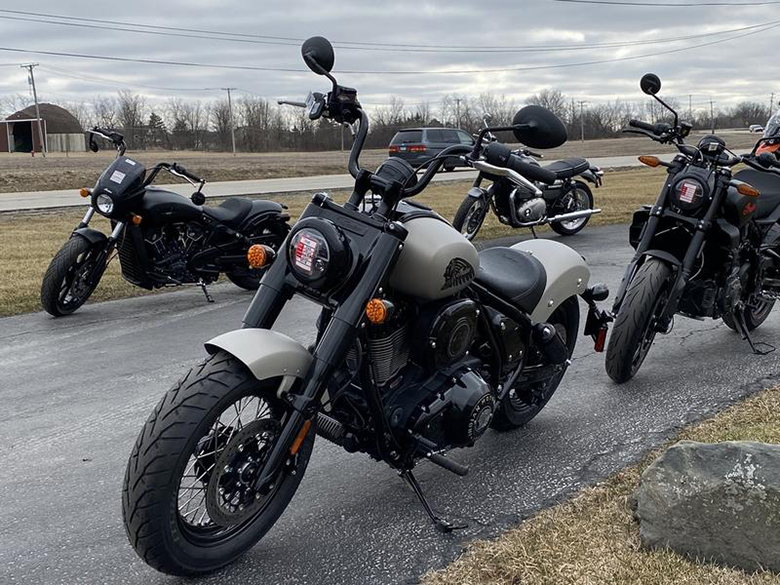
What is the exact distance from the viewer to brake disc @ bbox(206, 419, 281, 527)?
9.47 ft

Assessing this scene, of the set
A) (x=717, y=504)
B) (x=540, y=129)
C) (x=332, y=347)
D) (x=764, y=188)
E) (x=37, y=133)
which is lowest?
(x=37, y=133)

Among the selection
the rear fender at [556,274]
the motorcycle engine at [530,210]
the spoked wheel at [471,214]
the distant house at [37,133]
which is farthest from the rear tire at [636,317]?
the distant house at [37,133]

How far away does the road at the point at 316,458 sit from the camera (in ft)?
10.2

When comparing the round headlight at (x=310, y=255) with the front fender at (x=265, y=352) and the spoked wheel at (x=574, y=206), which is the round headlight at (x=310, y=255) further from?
the spoked wheel at (x=574, y=206)

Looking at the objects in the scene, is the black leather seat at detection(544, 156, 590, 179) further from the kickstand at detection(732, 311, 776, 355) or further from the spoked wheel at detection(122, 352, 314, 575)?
the spoked wheel at detection(122, 352, 314, 575)

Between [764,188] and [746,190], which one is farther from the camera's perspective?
[764,188]

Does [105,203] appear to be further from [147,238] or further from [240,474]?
[240,474]

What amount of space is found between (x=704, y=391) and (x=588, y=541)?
2242mm

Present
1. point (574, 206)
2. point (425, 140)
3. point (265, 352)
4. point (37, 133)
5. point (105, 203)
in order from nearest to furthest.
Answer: point (265, 352)
point (105, 203)
point (574, 206)
point (425, 140)
point (37, 133)

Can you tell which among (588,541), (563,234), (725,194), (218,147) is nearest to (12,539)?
(588,541)

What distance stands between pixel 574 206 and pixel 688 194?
6.88 metres

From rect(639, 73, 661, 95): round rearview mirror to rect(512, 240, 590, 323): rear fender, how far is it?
151cm

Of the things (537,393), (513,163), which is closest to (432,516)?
(537,393)

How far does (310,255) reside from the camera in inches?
115
